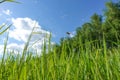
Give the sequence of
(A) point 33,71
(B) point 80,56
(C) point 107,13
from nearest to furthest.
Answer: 1. (A) point 33,71
2. (B) point 80,56
3. (C) point 107,13

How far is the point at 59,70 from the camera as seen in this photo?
6.72 ft

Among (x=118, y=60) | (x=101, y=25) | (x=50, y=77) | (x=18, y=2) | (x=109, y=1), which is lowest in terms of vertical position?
(x=50, y=77)

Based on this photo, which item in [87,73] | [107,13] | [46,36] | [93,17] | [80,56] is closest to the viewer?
[46,36]

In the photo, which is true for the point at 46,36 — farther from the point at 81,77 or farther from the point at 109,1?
the point at 109,1

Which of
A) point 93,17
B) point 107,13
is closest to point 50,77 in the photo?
point 107,13

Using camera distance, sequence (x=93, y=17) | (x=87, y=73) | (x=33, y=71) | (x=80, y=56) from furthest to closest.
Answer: (x=93, y=17), (x=80, y=56), (x=87, y=73), (x=33, y=71)

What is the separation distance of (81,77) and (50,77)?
0.36m

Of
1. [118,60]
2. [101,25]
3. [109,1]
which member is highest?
[109,1]

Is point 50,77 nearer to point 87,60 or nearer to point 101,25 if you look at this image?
point 87,60

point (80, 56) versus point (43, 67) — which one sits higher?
point (80, 56)

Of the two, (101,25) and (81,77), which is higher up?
(101,25)

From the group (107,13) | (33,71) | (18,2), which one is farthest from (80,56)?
(107,13)

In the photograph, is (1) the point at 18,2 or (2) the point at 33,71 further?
(2) the point at 33,71

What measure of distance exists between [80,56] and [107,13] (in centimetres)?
3322
